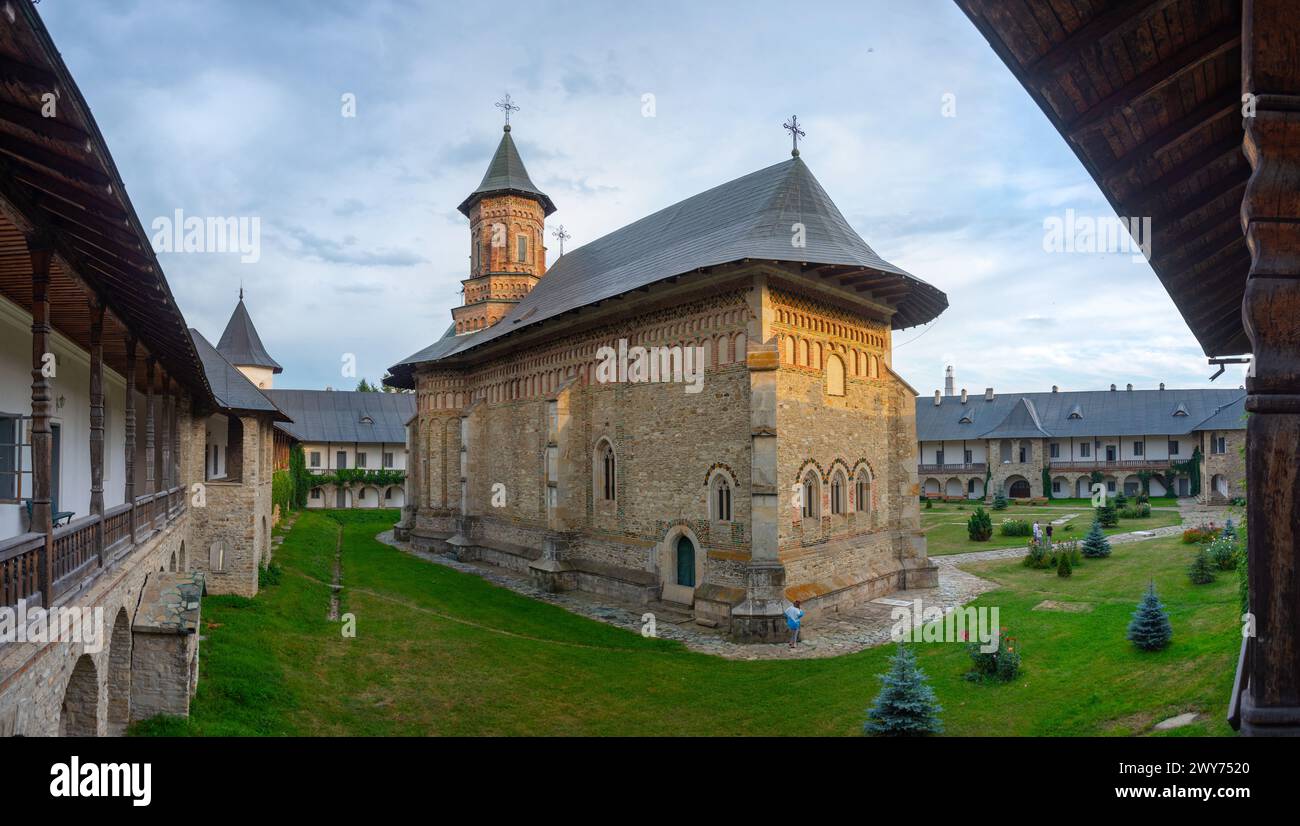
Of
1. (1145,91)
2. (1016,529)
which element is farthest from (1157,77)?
(1016,529)

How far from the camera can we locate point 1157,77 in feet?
12.8

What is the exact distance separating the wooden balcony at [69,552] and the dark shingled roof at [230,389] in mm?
6795

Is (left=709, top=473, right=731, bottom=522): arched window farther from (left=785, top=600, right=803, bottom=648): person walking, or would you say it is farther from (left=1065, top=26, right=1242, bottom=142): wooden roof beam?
(left=1065, top=26, right=1242, bottom=142): wooden roof beam

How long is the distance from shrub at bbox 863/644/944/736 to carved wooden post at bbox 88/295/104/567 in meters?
8.69

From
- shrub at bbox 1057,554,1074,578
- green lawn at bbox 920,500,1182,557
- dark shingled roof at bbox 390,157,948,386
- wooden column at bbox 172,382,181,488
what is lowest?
green lawn at bbox 920,500,1182,557

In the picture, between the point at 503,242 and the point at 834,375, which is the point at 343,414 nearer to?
the point at 503,242

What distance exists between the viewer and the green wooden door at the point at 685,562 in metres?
16.5

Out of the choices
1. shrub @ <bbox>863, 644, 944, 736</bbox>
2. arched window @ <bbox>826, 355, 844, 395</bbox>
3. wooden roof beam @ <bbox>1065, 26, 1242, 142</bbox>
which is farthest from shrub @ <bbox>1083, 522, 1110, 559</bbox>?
wooden roof beam @ <bbox>1065, 26, 1242, 142</bbox>

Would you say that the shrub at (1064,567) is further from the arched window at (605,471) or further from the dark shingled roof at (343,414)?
the dark shingled roof at (343,414)

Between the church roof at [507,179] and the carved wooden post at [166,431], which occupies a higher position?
the church roof at [507,179]

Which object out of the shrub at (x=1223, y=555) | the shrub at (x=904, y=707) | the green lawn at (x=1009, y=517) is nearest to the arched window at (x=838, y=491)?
the shrub at (x=904, y=707)

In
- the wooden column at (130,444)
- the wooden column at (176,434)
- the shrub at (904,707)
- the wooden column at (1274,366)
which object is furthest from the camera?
the wooden column at (176,434)

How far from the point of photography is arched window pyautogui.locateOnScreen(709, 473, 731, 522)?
15599mm
